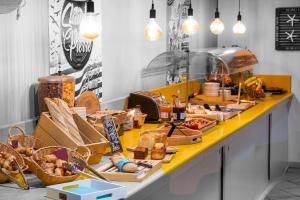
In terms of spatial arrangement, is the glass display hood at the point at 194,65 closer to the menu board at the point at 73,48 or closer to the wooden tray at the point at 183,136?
the menu board at the point at 73,48

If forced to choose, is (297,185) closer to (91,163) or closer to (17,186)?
(91,163)

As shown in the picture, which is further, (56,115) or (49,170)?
(56,115)

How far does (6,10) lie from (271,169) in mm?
3984

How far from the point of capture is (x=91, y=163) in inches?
126

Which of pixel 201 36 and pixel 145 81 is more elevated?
pixel 201 36

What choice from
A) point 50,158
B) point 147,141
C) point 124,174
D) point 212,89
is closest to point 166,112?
point 147,141

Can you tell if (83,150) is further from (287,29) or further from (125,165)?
(287,29)

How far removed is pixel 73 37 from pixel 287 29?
364 centimetres

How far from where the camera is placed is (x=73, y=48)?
4.05 metres

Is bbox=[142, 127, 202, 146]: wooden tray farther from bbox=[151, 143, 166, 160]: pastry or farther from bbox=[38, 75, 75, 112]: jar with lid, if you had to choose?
bbox=[38, 75, 75, 112]: jar with lid

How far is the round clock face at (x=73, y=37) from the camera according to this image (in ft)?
12.9

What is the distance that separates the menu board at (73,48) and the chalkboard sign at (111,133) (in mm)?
596

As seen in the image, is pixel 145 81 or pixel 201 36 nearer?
pixel 145 81

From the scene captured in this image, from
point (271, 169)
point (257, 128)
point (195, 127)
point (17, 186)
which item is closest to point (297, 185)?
point (271, 169)
